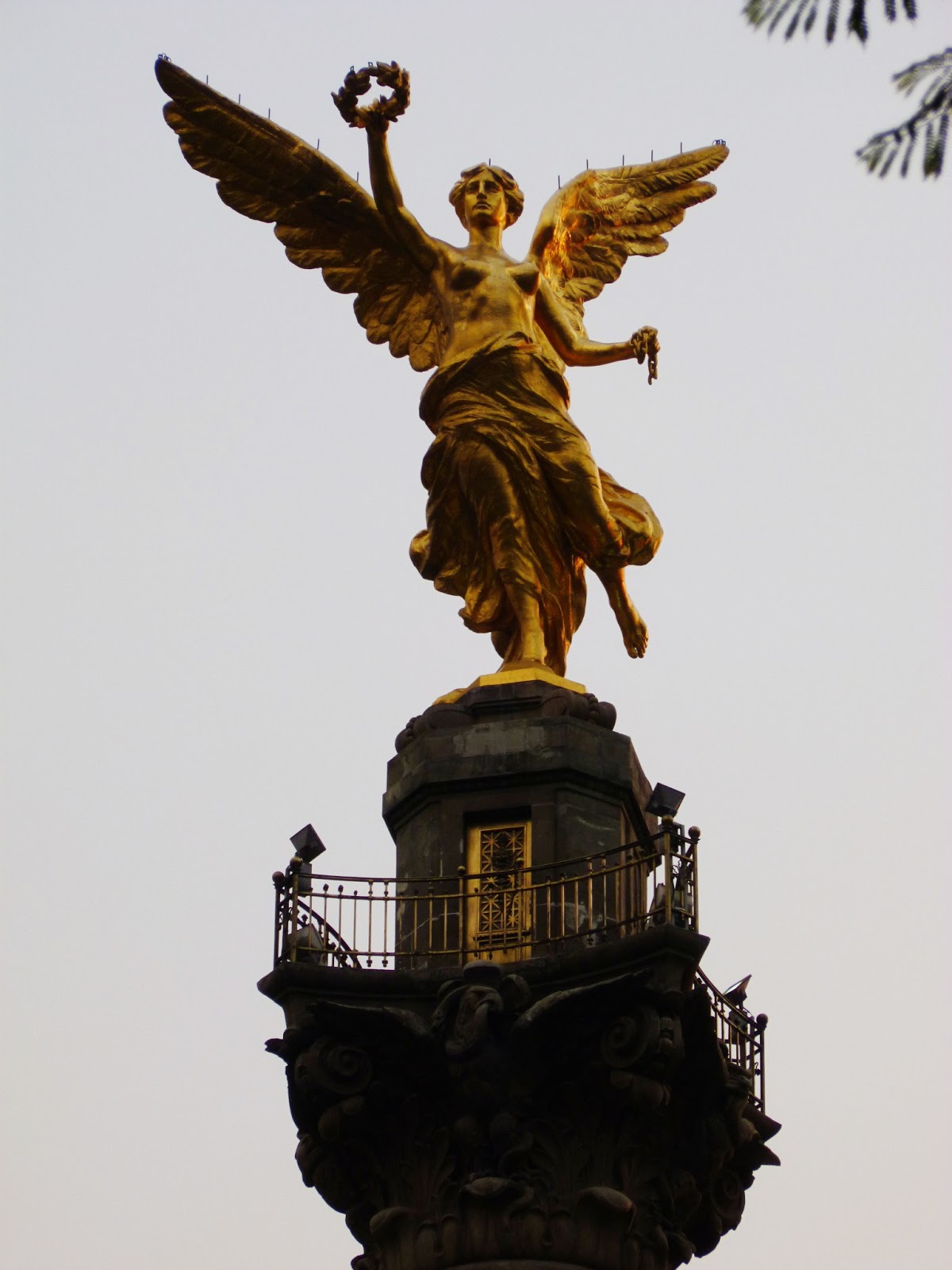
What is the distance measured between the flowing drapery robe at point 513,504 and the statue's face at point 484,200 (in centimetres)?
195

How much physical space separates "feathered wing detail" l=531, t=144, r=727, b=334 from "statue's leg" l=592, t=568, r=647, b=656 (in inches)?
127

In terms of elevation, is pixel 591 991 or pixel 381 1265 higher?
pixel 591 991

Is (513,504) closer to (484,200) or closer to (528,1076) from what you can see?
(484,200)

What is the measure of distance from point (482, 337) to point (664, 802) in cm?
660

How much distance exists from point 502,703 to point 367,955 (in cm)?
327

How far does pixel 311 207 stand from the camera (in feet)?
90.1

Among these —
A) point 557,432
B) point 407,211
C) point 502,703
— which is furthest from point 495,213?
point 502,703

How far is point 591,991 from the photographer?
21234 mm

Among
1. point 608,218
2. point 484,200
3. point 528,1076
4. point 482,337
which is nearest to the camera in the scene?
point 528,1076

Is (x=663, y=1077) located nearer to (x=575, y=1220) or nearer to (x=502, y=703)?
(x=575, y=1220)

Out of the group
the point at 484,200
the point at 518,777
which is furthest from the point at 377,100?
the point at 518,777

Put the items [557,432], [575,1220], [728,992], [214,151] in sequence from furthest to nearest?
[214,151]
[557,432]
[728,992]
[575,1220]

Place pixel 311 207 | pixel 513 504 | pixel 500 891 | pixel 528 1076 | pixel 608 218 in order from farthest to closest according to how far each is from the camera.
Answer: pixel 608 218
pixel 311 207
pixel 513 504
pixel 500 891
pixel 528 1076

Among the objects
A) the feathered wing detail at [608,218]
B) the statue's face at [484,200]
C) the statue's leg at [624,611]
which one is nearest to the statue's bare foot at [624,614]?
the statue's leg at [624,611]
